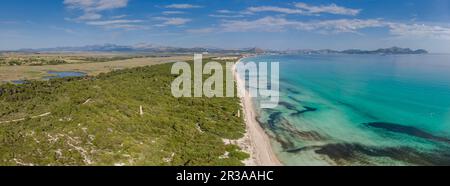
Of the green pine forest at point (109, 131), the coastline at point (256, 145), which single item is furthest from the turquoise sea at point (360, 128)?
the green pine forest at point (109, 131)

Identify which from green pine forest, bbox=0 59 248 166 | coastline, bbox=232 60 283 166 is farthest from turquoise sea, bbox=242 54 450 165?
green pine forest, bbox=0 59 248 166

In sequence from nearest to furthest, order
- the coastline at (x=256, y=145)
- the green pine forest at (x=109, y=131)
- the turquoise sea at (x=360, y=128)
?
the green pine forest at (x=109, y=131)
the coastline at (x=256, y=145)
the turquoise sea at (x=360, y=128)

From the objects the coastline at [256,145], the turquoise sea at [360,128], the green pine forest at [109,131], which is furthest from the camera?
the turquoise sea at [360,128]

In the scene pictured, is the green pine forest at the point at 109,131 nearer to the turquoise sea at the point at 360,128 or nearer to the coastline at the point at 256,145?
the coastline at the point at 256,145

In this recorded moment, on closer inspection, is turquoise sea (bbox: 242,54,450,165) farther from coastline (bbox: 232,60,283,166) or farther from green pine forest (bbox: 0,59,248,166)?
green pine forest (bbox: 0,59,248,166)

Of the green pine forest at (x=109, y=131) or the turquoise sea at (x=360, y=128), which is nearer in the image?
the green pine forest at (x=109, y=131)

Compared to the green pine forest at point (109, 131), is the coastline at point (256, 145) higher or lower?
lower

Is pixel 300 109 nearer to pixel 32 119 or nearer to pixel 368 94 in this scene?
pixel 368 94

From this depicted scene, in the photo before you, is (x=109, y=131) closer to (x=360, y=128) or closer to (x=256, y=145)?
(x=256, y=145)
